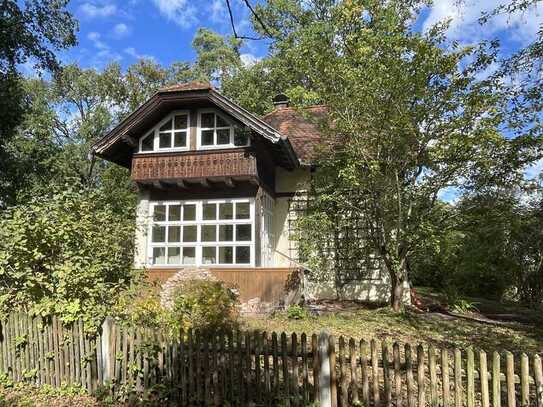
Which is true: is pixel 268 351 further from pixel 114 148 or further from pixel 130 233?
pixel 114 148

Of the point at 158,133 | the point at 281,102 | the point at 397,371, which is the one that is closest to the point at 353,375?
the point at 397,371

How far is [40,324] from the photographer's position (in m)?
6.54

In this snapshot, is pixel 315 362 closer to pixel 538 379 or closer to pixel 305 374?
pixel 305 374

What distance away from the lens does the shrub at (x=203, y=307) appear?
6910 millimetres

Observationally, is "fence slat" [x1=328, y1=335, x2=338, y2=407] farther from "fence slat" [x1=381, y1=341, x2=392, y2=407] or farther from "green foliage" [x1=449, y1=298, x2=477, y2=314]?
"green foliage" [x1=449, y1=298, x2=477, y2=314]

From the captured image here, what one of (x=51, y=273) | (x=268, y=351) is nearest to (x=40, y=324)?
(x=51, y=273)

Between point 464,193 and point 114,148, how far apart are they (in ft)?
35.8

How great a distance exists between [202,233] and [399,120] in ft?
22.9

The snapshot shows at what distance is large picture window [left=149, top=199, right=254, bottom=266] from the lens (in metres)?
13.6

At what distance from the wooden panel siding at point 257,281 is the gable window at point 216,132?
12.4 feet

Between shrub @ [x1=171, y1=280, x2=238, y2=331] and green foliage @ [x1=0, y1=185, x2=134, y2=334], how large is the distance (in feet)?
3.23

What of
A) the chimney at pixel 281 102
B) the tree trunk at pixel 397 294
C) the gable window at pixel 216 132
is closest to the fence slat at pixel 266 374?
the tree trunk at pixel 397 294

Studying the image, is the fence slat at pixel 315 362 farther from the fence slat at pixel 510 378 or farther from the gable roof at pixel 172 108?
the gable roof at pixel 172 108

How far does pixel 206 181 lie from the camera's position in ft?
44.9
